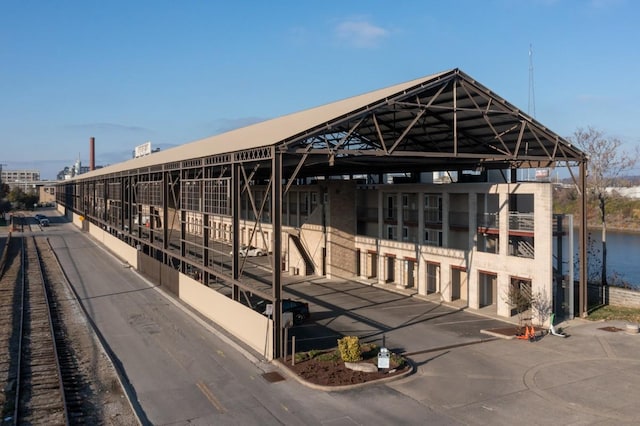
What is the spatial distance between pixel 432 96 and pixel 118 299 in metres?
21.4

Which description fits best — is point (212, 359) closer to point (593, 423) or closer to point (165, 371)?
point (165, 371)

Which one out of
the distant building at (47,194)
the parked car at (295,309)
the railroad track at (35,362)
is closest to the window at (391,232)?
the parked car at (295,309)

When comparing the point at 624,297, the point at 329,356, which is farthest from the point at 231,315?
the point at 624,297

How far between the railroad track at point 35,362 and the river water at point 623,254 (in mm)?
36374

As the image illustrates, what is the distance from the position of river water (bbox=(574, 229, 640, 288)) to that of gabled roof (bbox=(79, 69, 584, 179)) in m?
14.5

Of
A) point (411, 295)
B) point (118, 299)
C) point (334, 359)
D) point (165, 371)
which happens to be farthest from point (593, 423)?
point (118, 299)

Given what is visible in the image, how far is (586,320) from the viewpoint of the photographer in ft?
88.3

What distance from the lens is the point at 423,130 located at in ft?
108

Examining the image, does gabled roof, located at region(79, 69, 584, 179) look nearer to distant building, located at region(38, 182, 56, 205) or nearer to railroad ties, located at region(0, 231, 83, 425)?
railroad ties, located at region(0, 231, 83, 425)

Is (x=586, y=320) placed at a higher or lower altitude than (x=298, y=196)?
lower

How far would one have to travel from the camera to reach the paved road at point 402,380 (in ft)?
49.4

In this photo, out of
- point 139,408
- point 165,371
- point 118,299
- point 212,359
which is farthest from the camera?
point 118,299

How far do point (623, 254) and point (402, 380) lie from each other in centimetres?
5844

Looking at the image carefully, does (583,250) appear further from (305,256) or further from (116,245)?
(116,245)
